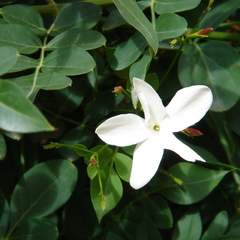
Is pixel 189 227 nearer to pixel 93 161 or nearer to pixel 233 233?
pixel 233 233

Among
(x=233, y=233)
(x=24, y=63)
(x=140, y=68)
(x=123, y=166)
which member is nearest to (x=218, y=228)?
A: (x=233, y=233)

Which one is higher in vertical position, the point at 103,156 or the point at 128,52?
the point at 128,52

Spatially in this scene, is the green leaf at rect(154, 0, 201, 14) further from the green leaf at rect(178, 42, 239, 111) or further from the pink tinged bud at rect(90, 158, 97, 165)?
the pink tinged bud at rect(90, 158, 97, 165)

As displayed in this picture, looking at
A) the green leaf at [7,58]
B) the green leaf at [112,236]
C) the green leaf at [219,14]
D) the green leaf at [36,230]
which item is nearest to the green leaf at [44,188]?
the green leaf at [36,230]

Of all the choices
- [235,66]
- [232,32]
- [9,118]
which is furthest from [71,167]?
[232,32]

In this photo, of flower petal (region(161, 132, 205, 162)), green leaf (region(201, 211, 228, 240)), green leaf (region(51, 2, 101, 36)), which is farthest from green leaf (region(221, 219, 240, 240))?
green leaf (region(51, 2, 101, 36))
